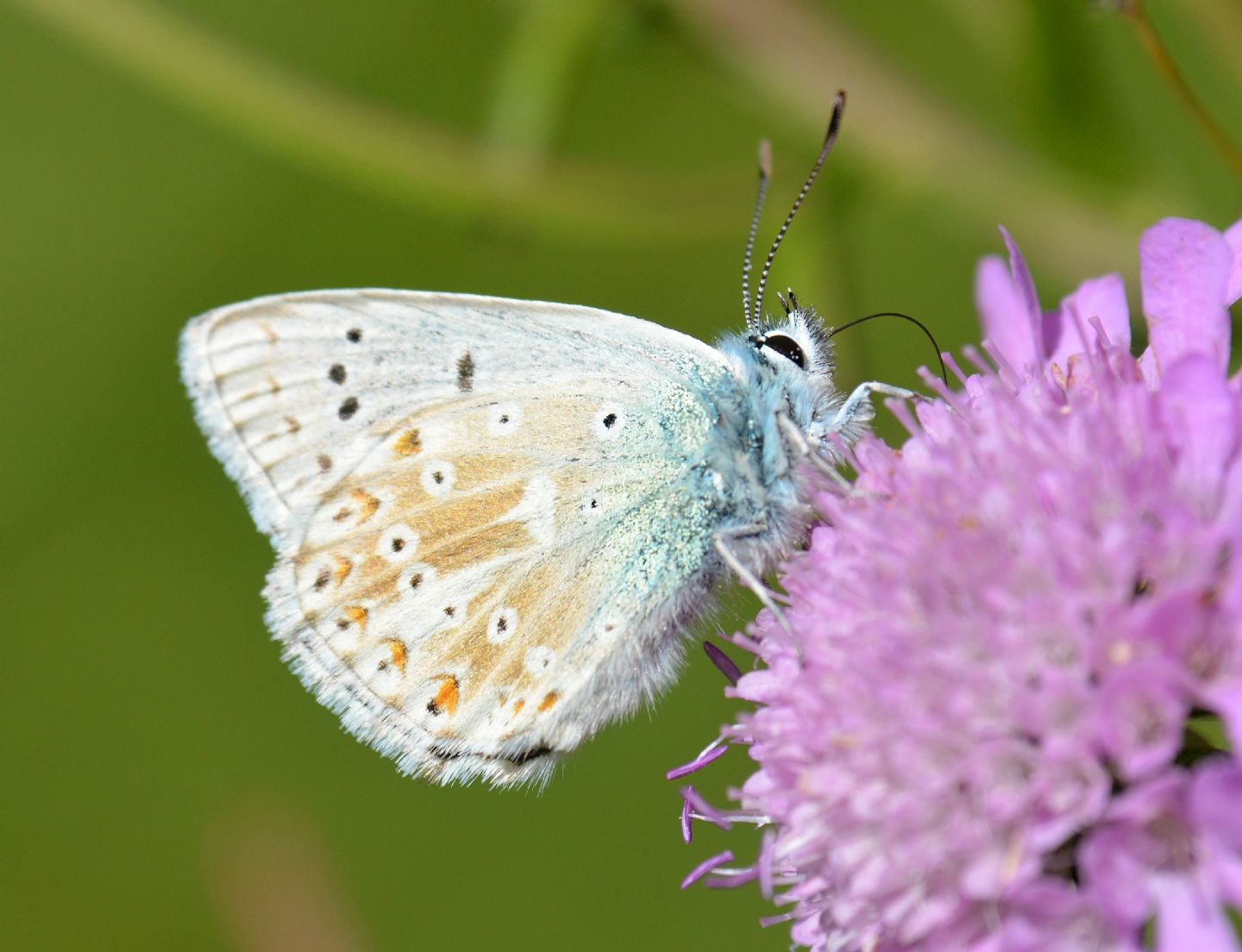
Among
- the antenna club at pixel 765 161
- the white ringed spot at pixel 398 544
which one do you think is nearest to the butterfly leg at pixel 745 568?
the white ringed spot at pixel 398 544

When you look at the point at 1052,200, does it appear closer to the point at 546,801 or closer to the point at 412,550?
the point at 412,550

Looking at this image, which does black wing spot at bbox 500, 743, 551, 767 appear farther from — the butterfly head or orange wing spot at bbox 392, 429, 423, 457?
the butterfly head

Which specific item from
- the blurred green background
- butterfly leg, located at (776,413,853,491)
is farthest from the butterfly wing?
the blurred green background

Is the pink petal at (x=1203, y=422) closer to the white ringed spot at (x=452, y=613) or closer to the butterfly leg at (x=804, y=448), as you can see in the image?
the butterfly leg at (x=804, y=448)

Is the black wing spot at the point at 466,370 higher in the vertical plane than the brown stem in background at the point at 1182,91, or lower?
lower

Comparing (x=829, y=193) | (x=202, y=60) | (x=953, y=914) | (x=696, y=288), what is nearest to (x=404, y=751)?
(x=953, y=914)

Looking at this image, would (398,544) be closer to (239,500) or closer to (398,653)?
(398,653)
